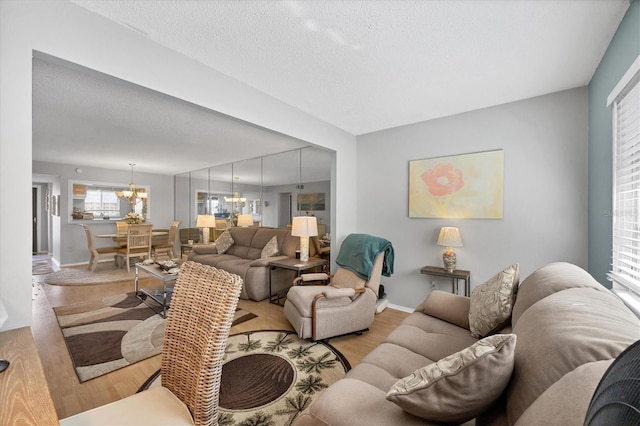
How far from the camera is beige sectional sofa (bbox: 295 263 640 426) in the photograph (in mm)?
663

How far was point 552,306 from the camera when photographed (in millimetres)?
1068

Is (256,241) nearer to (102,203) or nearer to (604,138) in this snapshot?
(604,138)

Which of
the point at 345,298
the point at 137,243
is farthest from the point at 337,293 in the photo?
the point at 137,243

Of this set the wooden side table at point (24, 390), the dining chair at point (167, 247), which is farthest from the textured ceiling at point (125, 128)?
the dining chair at point (167, 247)

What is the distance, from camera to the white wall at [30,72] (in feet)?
4.15

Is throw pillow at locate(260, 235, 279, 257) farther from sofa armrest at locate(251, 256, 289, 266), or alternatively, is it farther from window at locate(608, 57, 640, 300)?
window at locate(608, 57, 640, 300)

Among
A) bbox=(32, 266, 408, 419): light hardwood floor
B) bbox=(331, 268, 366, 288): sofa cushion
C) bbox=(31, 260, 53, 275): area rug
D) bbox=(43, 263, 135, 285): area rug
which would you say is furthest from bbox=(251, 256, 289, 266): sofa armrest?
bbox=(31, 260, 53, 275): area rug

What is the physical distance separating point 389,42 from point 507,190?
86.1 inches

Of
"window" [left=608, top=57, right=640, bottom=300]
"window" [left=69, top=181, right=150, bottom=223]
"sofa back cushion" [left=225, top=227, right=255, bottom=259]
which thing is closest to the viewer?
"window" [left=608, top=57, right=640, bottom=300]

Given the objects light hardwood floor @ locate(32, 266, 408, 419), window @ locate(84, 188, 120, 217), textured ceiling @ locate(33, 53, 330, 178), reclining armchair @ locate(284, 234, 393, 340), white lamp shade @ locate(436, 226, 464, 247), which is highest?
textured ceiling @ locate(33, 53, 330, 178)

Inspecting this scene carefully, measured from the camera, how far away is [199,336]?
1.16m

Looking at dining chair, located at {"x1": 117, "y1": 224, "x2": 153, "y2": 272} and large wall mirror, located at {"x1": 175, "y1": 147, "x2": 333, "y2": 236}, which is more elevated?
large wall mirror, located at {"x1": 175, "y1": 147, "x2": 333, "y2": 236}

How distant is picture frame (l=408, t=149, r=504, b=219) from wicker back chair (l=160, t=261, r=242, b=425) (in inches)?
117

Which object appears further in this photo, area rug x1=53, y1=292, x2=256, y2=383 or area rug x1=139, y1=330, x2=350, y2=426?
area rug x1=53, y1=292, x2=256, y2=383
